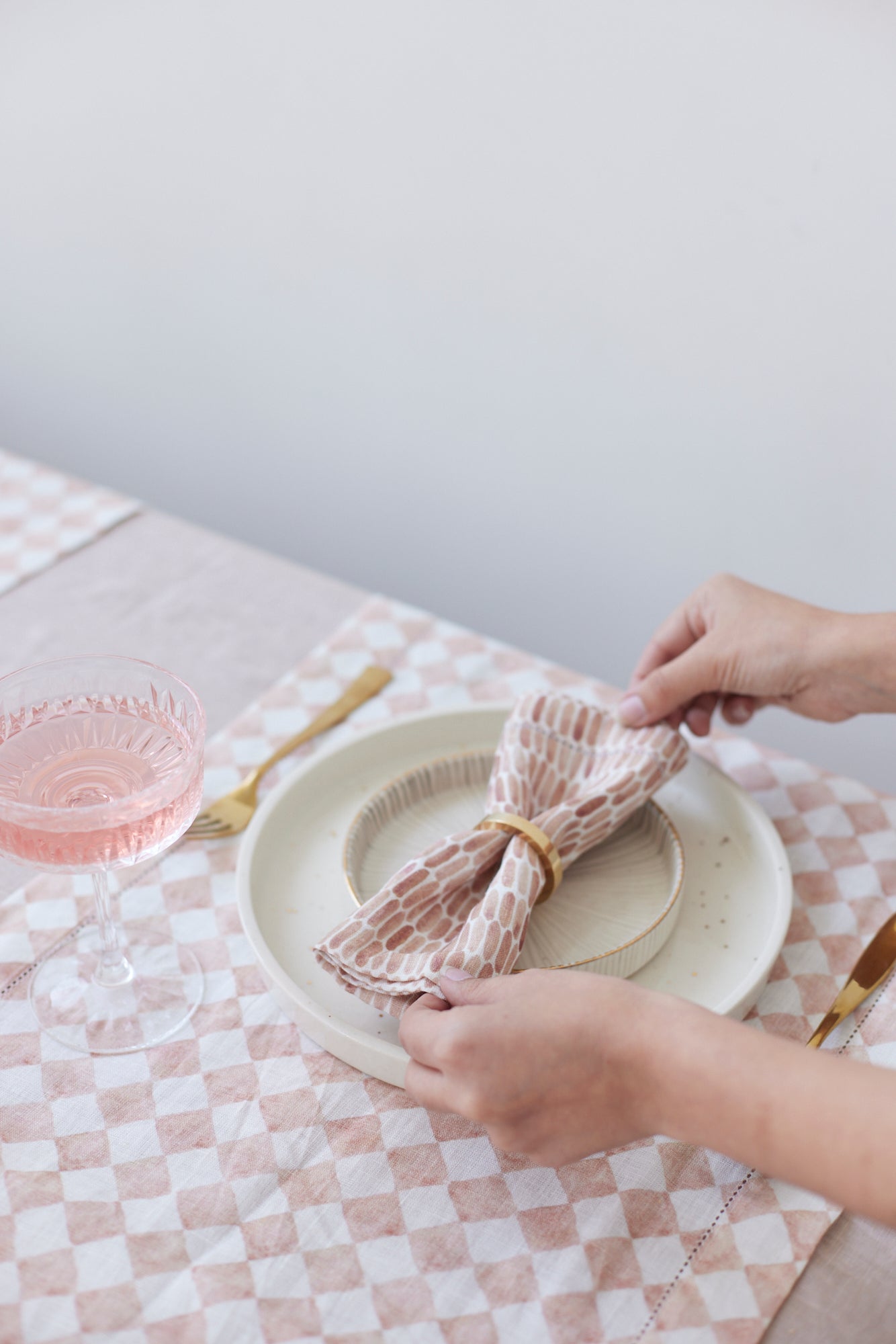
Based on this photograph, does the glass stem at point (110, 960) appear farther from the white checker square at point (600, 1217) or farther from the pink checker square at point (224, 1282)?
the white checker square at point (600, 1217)

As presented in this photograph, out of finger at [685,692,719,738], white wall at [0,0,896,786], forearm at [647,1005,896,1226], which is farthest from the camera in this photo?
white wall at [0,0,896,786]

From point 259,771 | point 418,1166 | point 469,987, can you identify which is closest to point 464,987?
point 469,987

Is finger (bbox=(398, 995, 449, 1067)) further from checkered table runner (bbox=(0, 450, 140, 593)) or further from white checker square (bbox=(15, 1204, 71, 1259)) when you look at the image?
checkered table runner (bbox=(0, 450, 140, 593))

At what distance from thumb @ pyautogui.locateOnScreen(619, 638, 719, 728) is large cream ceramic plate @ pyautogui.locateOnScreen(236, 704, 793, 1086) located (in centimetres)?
6

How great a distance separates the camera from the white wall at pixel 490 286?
146cm

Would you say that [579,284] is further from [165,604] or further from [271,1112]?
[271,1112]

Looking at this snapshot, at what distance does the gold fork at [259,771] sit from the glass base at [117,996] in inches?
4.0

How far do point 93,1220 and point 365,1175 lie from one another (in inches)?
5.9

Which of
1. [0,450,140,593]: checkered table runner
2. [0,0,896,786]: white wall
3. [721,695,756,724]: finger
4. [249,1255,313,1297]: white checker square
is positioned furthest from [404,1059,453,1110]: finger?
[0,0,896,786]: white wall

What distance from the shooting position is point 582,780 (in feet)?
2.88

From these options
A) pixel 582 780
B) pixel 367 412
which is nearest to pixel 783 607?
pixel 582 780

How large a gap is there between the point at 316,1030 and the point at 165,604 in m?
0.53

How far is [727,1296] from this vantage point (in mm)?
627

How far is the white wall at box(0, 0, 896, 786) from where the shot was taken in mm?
1455
